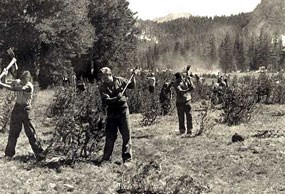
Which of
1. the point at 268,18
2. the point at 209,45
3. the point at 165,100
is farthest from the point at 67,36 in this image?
the point at 268,18

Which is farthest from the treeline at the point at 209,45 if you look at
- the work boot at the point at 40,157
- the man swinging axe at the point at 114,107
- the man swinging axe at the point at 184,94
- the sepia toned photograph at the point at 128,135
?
the work boot at the point at 40,157

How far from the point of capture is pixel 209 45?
159 m

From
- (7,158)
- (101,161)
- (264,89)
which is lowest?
(264,89)

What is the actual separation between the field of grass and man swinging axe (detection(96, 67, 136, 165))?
273 millimetres

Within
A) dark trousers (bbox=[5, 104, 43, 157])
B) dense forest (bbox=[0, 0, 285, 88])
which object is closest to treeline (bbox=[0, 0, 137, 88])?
dense forest (bbox=[0, 0, 285, 88])

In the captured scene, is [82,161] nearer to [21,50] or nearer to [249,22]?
[21,50]

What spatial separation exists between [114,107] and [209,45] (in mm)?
152158

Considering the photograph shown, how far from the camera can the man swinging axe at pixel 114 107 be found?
8.89 m

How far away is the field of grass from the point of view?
7.47m

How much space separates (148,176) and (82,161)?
1.43 meters

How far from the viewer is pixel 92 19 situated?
4172 cm

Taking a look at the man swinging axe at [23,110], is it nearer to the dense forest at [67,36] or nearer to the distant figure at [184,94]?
the distant figure at [184,94]

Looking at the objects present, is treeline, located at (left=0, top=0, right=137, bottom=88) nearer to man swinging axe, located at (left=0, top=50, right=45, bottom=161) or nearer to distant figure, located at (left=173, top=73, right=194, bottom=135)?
distant figure, located at (left=173, top=73, right=194, bottom=135)

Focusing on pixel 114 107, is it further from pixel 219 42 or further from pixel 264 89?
pixel 219 42
